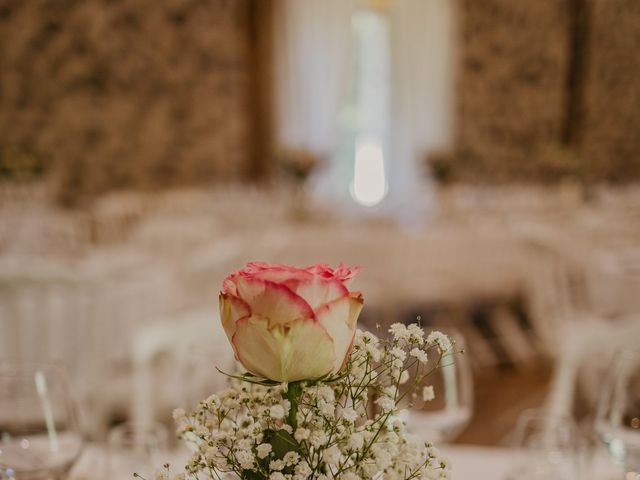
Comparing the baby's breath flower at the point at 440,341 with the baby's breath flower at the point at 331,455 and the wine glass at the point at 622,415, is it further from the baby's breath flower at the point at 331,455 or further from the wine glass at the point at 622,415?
the wine glass at the point at 622,415

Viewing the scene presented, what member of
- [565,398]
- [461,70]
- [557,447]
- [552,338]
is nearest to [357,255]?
[552,338]

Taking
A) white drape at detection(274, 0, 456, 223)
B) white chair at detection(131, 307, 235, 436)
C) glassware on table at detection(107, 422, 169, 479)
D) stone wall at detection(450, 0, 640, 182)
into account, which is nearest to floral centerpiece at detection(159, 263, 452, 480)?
glassware on table at detection(107, 422, 169, 479)

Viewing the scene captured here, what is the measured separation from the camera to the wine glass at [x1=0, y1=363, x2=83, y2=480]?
1.07 m

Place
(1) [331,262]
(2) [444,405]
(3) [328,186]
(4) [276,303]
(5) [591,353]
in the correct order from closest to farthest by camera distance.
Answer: (4) [276,303], (2) [444,405], (5) [591,353], (1) [331,262], (3) [328,186]

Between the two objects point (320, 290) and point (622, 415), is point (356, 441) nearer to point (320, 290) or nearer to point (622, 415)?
point (320, 290)

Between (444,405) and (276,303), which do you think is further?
(444,405)

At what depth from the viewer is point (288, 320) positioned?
24.4 inches

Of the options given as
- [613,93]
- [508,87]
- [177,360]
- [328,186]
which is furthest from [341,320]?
[508,87]

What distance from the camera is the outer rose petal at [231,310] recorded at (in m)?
0.63

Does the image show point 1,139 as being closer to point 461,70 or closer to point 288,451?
point 461,70

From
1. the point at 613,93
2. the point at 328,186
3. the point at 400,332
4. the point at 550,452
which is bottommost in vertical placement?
the point at 550,452

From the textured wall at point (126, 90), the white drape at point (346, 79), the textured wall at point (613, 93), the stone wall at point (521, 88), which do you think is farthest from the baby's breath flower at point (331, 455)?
the white drape at point (346, 79)

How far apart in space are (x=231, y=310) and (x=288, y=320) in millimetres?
55

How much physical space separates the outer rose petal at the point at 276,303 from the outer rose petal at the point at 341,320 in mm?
13
